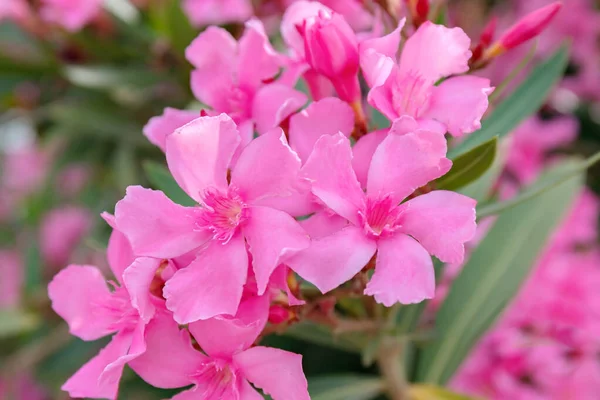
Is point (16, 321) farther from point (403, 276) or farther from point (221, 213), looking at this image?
point (403, 276)

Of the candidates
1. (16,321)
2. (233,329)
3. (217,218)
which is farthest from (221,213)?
(16,321)

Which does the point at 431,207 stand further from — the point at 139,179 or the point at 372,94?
the point at 139,179

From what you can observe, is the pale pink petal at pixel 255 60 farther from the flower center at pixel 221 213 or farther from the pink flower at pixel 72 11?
the pink flower at pixel 72 11

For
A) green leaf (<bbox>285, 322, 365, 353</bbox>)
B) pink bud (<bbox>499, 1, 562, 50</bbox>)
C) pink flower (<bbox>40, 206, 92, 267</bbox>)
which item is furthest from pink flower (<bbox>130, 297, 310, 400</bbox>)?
pink flower (<bbox>40, 206, 92, 267</bbox>)

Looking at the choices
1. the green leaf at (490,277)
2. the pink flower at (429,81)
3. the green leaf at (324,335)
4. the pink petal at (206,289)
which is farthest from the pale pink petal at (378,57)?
the green leaf at (490,277)

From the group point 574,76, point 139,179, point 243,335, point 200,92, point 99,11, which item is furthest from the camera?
point 574,76

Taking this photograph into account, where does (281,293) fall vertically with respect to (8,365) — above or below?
above

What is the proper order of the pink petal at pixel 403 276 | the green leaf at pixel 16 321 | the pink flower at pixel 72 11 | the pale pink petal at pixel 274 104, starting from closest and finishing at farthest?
the pink petal at pixel 403 276
the pale pink petal at pixel 274 104
the pink flower at pixel 72 11
the green leaf at pixel 16 321

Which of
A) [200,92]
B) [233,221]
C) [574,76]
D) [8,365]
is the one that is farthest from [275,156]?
[8,365]

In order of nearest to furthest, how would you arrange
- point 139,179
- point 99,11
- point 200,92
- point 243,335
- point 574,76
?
point 243,335
point 200,92
point 99,11
point 139,179
point 574,76
